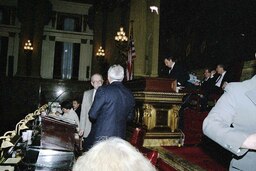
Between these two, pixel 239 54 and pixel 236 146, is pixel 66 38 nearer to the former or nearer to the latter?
pixel 239 54

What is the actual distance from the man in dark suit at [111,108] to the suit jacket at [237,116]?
6.53ft

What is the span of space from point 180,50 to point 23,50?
12.2 metres

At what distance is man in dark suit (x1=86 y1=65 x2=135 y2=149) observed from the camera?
3.58 meters

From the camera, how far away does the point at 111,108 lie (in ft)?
11.9

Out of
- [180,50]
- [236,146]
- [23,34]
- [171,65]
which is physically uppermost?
[23,34]

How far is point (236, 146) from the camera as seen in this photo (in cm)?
153

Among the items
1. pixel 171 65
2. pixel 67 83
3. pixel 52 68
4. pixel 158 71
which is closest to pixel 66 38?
pixel 52 68

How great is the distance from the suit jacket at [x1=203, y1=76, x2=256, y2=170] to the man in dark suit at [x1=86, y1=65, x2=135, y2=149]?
1989 millimetres

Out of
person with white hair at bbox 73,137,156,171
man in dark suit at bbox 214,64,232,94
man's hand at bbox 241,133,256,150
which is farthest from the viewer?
man in dark suit at bbox 214,64,232,94

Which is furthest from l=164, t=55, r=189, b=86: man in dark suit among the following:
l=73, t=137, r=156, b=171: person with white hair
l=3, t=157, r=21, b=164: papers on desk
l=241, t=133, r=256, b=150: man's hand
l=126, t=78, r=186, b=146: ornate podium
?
l=73, t=137, r=156, b=171: person with white hair

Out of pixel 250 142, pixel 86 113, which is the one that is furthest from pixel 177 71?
pixel 250 142

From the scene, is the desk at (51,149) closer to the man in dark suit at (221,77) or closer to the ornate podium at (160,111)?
the ornate podium at (160,111)

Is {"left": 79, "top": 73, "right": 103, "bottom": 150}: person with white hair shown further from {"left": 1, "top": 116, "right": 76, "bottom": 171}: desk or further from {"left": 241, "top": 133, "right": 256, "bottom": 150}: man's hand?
{"left": 241, "top": 133, "right": 256, "bottom": 150}: man's hand

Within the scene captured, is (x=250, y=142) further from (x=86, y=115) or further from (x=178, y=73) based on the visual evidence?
(x=178, y=73)
